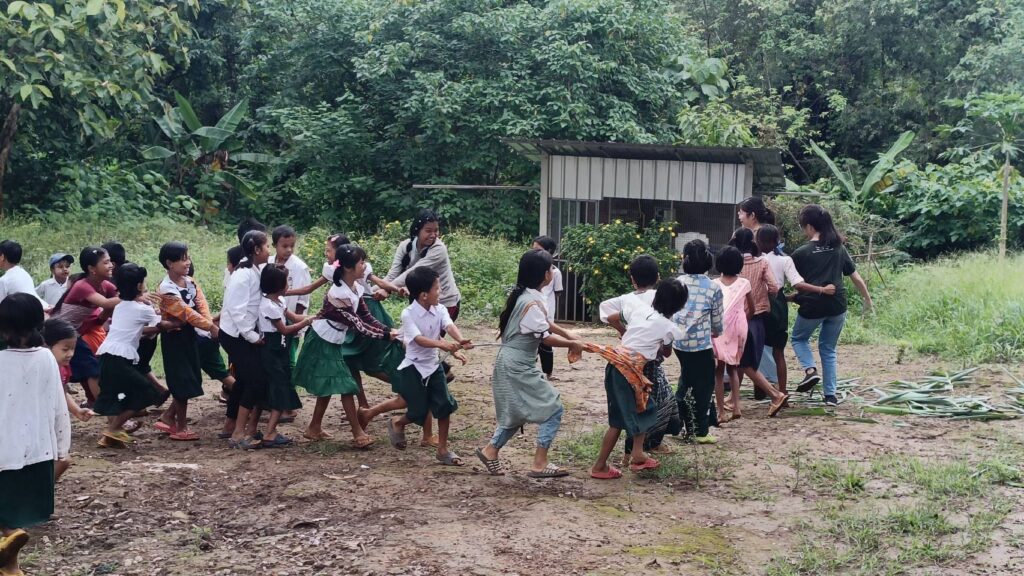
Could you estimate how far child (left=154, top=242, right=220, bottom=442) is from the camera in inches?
263

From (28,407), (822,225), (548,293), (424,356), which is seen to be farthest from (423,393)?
(822,225)

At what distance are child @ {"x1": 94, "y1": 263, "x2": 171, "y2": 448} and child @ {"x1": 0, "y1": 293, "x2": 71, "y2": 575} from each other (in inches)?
75.6

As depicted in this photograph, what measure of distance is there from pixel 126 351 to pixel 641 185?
817 centimetres

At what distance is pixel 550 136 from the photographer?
17.2m

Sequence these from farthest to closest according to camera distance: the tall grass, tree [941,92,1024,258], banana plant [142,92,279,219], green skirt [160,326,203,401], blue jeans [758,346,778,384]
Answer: banana plant [142,92,279,219] < tree [941,92,1024,258] < the tall grass < blue jeans [758,346,778,384] < green skirt [160,326,203,401]

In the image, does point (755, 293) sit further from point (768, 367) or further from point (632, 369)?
point (632, 369)

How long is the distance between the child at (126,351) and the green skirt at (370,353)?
4.43ft

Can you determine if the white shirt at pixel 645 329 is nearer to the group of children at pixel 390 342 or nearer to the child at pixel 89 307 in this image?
the group of children at pixel 390 342

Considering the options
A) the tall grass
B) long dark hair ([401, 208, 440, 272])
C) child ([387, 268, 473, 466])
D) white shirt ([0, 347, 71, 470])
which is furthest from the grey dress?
the tall grass

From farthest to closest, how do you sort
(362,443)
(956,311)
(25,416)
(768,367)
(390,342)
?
(956,311) < (768,367) < (390,342) < (362,443) < (25,416)

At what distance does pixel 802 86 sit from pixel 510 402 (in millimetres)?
18296

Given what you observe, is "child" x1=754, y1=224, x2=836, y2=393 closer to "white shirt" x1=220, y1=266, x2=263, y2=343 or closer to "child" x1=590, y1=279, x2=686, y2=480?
"child" x1=590, y1=279, x2=686, y2=480

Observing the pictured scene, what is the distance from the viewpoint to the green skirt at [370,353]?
6.98 metres

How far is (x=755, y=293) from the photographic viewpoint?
746 cm
